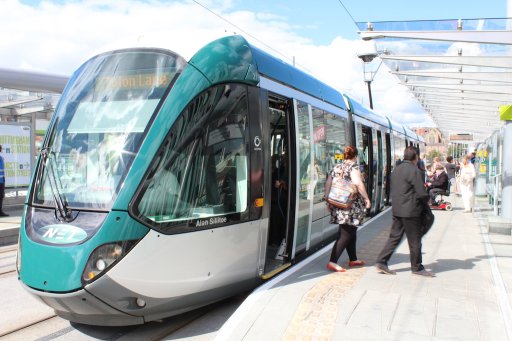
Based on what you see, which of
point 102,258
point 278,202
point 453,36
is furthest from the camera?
point 453,36

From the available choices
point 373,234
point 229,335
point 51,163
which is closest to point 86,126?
point 51,163

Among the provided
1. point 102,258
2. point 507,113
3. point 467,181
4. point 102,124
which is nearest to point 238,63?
point 102,124

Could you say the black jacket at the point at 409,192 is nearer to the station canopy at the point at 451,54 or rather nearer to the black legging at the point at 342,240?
the black legging at the point at 342,240

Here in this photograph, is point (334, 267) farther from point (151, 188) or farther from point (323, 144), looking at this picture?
point (151, 188)

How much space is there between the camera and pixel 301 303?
4875 mm

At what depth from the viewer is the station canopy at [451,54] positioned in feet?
27.8

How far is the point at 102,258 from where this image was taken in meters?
4.21

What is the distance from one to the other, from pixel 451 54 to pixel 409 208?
649cm

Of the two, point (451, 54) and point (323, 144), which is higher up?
point (451, 54)

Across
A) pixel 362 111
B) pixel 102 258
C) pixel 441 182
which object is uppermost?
pixel 362 111

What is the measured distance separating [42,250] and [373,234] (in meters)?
6.61

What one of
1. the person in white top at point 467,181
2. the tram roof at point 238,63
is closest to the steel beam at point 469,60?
the person in white top at point 467,181

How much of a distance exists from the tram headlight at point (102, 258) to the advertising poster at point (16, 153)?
10.4 meters

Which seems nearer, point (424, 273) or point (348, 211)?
point (424, 273)
